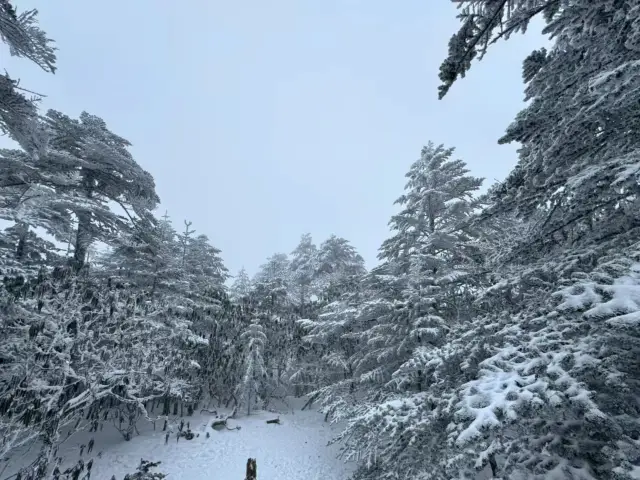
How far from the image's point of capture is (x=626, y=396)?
3.49 metres

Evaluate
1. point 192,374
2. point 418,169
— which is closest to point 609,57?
point 418,169

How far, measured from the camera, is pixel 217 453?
39.7ft

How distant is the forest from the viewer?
3.23 metres

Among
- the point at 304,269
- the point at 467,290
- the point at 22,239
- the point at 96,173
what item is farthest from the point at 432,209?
the point at 304,269

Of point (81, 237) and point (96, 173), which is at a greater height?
point (96, 173)

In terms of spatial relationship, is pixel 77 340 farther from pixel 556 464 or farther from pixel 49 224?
pixel 556 464

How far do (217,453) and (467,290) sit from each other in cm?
1069

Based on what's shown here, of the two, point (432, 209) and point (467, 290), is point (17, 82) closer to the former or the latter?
point (467, 290)

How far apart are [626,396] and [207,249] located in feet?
81.9

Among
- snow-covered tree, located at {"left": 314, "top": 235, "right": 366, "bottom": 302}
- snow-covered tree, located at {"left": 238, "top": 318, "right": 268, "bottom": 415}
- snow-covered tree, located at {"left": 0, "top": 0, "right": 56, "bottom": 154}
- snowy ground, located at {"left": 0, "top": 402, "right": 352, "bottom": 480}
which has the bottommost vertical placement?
snowy ground, located at {"left": 0, "top": 402, "right": 352, "bottom": 480}

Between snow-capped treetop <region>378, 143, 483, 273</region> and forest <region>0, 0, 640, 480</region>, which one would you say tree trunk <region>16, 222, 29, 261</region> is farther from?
snow-capped treetop <region>378, 143, 483, 273</region>

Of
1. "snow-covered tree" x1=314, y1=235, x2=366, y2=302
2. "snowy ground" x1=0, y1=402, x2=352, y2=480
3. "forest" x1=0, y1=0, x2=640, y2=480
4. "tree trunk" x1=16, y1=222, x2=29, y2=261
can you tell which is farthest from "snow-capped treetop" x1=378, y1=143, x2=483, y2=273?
"snow-covered tree" x1=314, y1=235, x2=366, y2=302

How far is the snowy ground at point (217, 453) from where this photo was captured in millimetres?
10484

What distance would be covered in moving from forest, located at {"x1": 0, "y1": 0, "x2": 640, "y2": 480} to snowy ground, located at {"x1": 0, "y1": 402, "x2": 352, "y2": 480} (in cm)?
84
